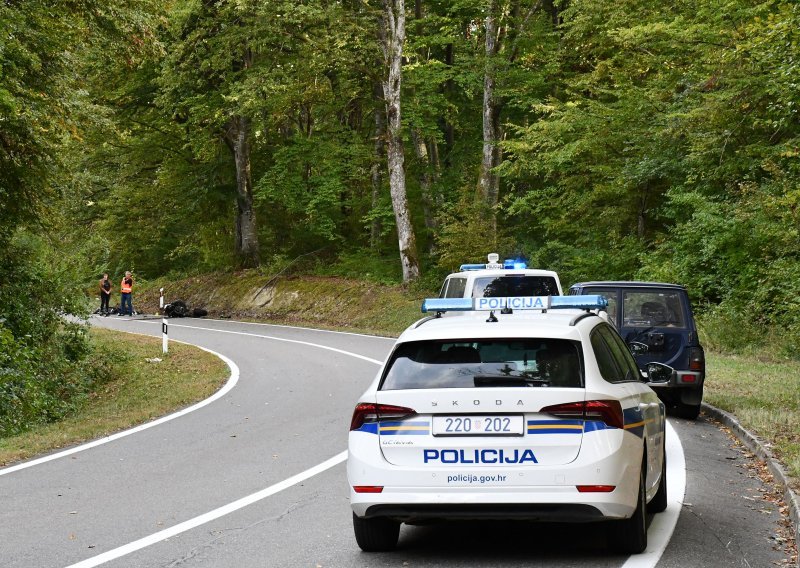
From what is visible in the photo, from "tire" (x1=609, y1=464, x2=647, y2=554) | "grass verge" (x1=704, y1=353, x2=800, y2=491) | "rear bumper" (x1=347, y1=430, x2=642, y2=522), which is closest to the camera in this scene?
"rear bumper" (x1=347, y1=430, x2=642, y2=522)

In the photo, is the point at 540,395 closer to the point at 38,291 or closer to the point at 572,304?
the point at 572,304

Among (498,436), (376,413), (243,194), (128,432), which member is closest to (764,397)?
(128,432)

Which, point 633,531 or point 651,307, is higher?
point 651,307

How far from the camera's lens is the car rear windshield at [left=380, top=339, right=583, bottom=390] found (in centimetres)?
659

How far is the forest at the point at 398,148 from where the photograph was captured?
20109 mm

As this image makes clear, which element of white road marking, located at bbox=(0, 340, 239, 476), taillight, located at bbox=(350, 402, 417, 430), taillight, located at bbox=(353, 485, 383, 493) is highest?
taillight, located at bbox=(350, 402, 417, 430)

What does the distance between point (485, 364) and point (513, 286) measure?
10.1m

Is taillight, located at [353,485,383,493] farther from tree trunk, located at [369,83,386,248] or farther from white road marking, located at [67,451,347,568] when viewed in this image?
tree trunk, located at [369,83,386,248]

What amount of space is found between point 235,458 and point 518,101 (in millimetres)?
26628

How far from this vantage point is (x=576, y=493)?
6.31m

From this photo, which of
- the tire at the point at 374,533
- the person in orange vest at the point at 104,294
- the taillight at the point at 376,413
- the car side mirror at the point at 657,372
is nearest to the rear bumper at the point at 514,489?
the taillight at the point at 376,413

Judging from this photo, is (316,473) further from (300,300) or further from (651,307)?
(300,300)

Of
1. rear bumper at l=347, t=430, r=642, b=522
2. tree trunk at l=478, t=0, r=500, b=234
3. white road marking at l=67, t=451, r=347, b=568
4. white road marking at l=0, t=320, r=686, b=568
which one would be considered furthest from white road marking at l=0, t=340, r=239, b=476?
tree trunk at l=478, t=0, r=500, b=234

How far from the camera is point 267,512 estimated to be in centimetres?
848
